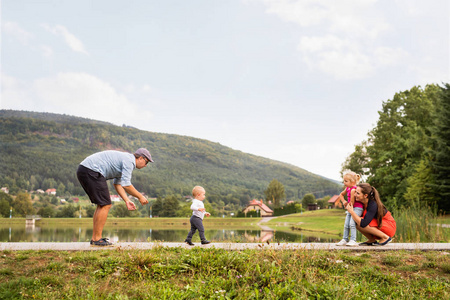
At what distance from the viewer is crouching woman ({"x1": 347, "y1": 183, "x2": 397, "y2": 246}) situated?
7.16 metres

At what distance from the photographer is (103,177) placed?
642cm

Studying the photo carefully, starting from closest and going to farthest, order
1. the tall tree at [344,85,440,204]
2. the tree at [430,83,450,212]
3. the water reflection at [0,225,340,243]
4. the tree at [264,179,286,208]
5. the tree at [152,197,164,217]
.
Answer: the water reflection at [0,225,340,243] → the tree at [430,83,450,212] → the tall tree at [344,85,440,204] → the tree at [152,197,164,217] → the tree at [264,179,286,208]

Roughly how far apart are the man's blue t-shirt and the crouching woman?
13.8 ft

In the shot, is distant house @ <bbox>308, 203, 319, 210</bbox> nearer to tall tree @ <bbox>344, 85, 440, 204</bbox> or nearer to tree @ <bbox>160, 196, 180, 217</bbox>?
tree @ <bbox>160, 196, 180, 217</bbox>

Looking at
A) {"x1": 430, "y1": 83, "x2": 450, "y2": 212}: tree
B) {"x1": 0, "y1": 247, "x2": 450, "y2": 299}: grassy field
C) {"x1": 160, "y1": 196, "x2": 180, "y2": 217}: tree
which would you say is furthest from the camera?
{"x1": 160, "y1": 196, "x2": 180, "y2": 217}: tree

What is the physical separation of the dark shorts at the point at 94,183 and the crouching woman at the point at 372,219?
457 centimetres

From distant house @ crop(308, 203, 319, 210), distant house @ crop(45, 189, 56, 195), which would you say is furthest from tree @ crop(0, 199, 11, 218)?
distant house @ crop(308, 203, 319, 210)

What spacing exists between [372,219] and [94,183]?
524 centimetres

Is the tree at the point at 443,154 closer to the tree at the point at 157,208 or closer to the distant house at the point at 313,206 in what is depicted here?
the tree at the point at 157,208

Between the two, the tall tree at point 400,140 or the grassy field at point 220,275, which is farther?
the tall tree at point 400,140

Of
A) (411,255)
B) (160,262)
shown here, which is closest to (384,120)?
(411,255)

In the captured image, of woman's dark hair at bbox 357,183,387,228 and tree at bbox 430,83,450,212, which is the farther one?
tree at bbox 430,83,450,212

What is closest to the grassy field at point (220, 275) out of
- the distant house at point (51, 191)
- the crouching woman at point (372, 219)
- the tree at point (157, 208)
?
the crouching woman at point (372, 219)

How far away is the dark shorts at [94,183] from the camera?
246 inches
